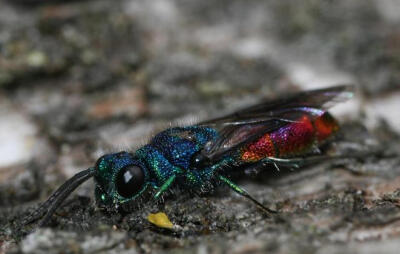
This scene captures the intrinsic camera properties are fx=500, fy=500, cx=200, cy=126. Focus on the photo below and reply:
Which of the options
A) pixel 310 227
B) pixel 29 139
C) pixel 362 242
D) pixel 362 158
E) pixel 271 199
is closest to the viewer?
pixel 362 242

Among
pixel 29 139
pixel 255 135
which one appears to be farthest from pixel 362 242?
pixel 29 139

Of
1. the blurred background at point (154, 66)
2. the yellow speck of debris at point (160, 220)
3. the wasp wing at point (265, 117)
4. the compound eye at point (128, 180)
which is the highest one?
the blurred background at point (154, 66)

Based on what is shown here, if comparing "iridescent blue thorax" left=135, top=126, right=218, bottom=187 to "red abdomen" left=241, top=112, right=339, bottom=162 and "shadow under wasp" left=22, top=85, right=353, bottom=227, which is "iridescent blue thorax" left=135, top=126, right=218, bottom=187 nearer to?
"shadow under wasp" left=22, top=85, right=353, bottom=227

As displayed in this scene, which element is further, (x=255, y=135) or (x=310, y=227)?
(x=255, y=135)

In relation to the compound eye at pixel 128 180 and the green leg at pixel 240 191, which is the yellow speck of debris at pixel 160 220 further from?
the green leg at pixel 240 191

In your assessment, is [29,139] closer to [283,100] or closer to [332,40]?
[283,100]

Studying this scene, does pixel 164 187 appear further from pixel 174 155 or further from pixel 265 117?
pixel 265 117

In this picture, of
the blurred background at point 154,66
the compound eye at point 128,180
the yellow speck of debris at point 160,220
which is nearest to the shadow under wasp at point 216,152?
the compound eye at point 128,180

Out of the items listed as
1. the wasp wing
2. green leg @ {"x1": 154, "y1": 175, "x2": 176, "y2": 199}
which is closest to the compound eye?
green leg @ {"x1": 154, "y1": 175, "x2": 176, "y2": 199}

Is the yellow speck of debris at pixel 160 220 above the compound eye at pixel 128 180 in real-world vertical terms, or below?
below
